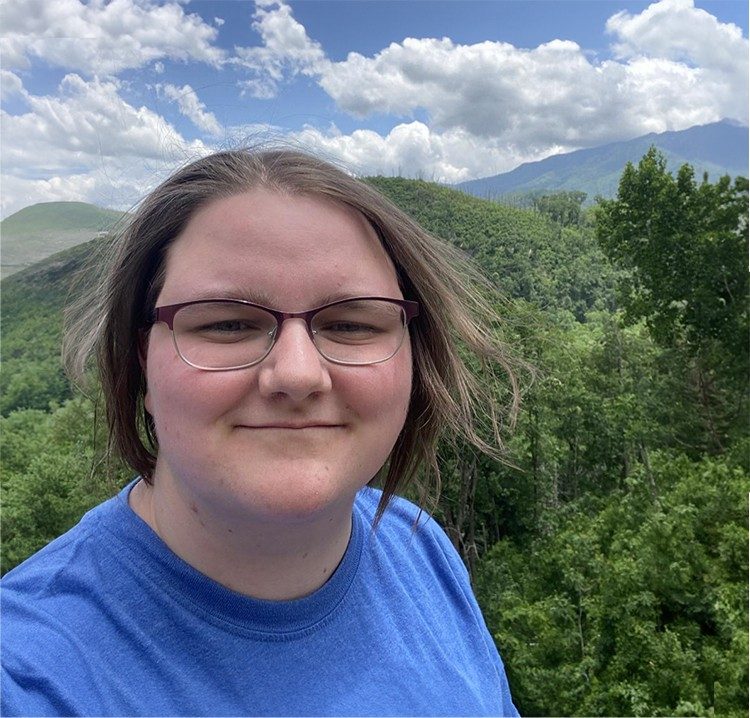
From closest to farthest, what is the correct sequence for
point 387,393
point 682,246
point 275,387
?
point 275,387
point 387,393
point 682,246

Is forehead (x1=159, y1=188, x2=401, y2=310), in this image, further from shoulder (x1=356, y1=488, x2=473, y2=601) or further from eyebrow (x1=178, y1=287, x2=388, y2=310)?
shoulder (x1=356, y1=488, x2=473, y2=601)

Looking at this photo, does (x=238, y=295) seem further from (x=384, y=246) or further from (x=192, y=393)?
(x=384, y=246)

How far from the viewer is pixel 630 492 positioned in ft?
48.3

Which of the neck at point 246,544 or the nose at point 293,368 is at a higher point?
the nose at point 293,368

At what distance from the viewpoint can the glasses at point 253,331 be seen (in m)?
0.86

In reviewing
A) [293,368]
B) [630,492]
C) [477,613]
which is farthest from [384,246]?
[630,492]

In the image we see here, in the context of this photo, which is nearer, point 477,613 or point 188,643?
point 188,643

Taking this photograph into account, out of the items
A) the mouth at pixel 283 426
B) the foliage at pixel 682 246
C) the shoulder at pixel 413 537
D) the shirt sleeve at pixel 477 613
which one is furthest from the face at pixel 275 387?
the foliage at pixel 682 246

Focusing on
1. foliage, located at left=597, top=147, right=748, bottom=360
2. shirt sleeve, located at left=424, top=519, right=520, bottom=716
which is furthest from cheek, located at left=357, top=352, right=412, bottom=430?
foliage, located at left=597, top=147, right=748, bottom=360

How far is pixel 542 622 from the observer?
11070 millimetres

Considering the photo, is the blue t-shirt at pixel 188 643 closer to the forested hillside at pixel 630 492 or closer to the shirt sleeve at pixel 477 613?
the shirt sleeve at pixel 477 613

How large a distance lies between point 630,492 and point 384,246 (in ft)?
52.0

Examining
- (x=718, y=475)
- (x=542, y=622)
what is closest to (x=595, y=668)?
(x=542, y=622)

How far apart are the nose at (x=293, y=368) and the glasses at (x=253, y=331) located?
0.7 inches
